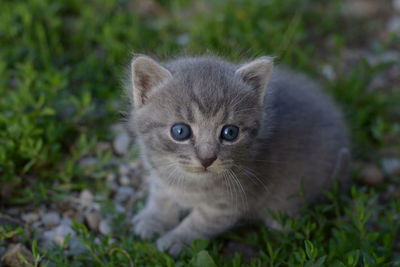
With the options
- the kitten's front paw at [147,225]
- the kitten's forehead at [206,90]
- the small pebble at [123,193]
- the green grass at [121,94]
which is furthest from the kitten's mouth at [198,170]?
the small pebble at [123,193]

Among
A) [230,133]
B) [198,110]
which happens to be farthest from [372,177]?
[198,110]

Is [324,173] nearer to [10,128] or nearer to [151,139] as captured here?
[151,139]

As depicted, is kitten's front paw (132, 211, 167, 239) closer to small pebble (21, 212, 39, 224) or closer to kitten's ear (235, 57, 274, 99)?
small pebble (21, 212, 39, 224)

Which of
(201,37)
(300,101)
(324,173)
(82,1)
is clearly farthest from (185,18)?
(324,173)

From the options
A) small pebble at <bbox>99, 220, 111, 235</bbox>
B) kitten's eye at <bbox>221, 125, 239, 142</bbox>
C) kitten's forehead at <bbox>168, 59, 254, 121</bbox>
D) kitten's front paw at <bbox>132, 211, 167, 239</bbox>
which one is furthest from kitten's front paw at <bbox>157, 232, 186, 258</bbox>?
kitten's forehead at <bbox>168, 59, 254, 121</bbox>

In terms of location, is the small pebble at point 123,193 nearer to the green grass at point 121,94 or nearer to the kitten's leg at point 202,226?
the green grass at point 121,94

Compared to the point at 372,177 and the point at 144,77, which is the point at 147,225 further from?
the point at 372,177
